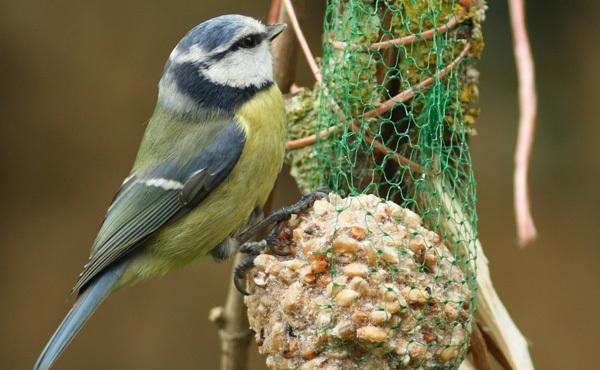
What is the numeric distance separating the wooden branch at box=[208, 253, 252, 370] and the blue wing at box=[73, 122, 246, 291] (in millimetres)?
191

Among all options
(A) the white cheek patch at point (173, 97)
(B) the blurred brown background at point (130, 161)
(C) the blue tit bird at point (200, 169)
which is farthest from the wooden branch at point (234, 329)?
(B) the blurred brown background at point (130, 161)

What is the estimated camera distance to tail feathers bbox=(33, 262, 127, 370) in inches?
75.9

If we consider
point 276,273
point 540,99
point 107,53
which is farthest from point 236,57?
point 540,99

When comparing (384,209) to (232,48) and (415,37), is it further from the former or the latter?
(232,48)

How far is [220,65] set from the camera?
2.04 metres

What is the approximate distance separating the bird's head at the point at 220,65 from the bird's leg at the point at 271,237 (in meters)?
0.34

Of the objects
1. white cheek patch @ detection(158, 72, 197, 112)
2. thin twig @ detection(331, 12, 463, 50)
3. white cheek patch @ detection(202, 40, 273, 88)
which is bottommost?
white cheek patch @ detection(158, 72, 197, 112)

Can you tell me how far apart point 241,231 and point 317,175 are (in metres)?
0.24

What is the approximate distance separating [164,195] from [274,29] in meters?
0.46

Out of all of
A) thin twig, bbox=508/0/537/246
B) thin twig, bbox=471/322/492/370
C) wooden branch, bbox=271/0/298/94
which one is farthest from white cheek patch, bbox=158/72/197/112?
thin twig, bbox=508/0/537/246

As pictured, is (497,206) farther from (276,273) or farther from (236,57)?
(276,273)

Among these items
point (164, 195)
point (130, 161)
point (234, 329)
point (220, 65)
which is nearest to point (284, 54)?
point (220, 65)

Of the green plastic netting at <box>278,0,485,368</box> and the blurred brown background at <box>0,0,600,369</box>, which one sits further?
the blurred brown background at <box>0,0,600,369</box>

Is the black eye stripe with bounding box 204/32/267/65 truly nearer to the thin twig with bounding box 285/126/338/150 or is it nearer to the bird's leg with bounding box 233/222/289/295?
the thin twig with bounding box 285/126/338/150
